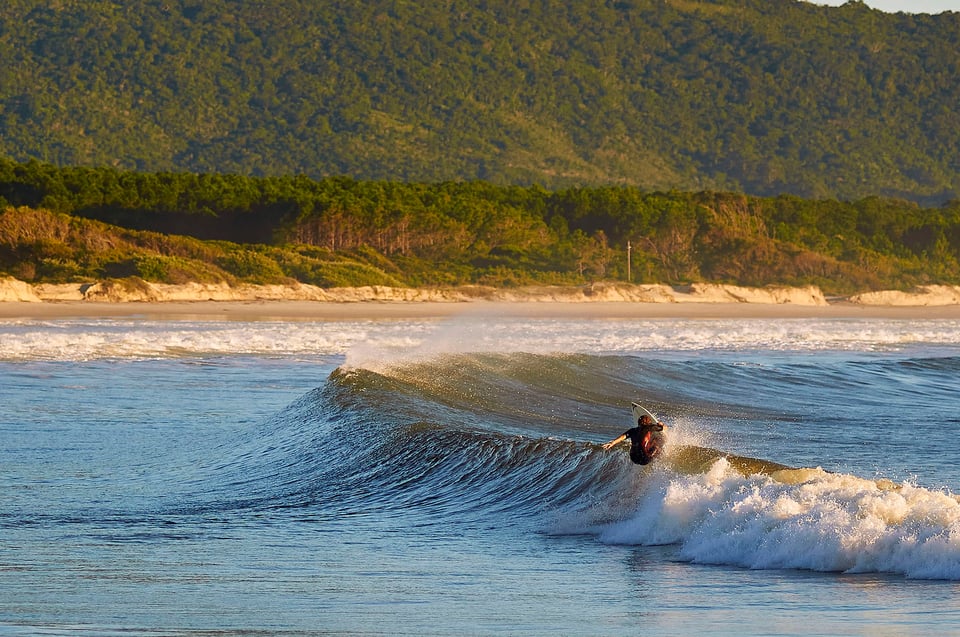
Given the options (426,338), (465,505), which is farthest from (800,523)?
(426,338)

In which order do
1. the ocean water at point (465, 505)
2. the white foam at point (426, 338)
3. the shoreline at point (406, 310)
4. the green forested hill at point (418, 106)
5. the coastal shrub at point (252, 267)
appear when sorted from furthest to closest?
the green forested hill at point (418, 106) < the coastal shrub at point (252, 267) < the shoreline at point (406, 310) < the white foam at point (426, 338) < the ocean water at point (465, 505)

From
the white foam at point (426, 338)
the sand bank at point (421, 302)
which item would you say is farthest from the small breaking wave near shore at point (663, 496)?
the sand bank at point (421, 302)

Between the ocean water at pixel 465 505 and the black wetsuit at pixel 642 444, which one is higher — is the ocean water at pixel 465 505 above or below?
below

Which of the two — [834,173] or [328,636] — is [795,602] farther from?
[834,173]

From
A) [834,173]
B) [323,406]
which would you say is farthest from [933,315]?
[834,173]

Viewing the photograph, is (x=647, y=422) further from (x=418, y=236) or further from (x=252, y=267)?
(x=418, y=236)

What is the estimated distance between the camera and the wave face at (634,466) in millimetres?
9414

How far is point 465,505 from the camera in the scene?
40.4ft

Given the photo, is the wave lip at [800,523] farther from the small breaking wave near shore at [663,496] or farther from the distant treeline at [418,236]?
the distant treeline at [418,236]

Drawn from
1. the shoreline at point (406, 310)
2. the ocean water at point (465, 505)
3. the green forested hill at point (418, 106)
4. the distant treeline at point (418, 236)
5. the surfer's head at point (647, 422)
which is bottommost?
the ocean water at point (465, 505)

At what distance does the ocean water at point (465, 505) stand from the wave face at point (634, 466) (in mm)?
32

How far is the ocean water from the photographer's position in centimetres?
810

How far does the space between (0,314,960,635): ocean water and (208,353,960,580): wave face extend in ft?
0.10

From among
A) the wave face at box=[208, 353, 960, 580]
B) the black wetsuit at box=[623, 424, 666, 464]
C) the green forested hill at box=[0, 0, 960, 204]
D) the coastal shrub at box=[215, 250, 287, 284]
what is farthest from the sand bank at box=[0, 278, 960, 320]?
the green forested hill at box=[0, 0, 960, 204]
